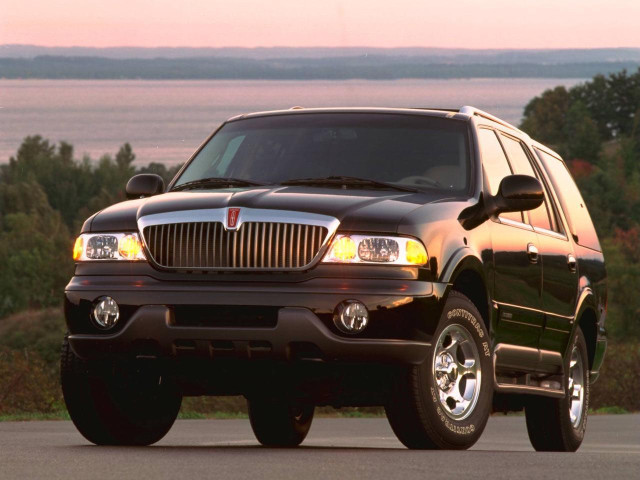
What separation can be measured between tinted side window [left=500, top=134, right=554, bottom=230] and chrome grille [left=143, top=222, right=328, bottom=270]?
109 inches

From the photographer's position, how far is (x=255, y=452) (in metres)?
8.94

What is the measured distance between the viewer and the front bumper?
8.54 metres

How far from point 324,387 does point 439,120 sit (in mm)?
2206

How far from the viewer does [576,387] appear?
12109 millimetres

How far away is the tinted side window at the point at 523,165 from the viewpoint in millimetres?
11125

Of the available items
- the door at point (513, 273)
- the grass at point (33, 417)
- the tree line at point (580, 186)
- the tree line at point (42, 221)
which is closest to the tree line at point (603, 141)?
the tree line at point (580, 186)

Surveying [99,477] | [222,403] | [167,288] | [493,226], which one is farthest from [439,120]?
[222,403]

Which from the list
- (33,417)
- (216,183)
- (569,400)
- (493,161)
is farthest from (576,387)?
(33,417)

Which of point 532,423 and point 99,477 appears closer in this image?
point 99,477

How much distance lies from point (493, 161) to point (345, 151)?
3.44 feet

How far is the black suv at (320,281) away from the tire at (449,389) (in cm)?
1

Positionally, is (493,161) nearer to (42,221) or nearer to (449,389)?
(449,389)

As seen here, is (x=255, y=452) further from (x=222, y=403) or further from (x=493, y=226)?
(x=222, y=403)

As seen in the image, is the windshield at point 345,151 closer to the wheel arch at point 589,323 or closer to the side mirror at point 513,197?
Answer: the side mirror at point 513,197
